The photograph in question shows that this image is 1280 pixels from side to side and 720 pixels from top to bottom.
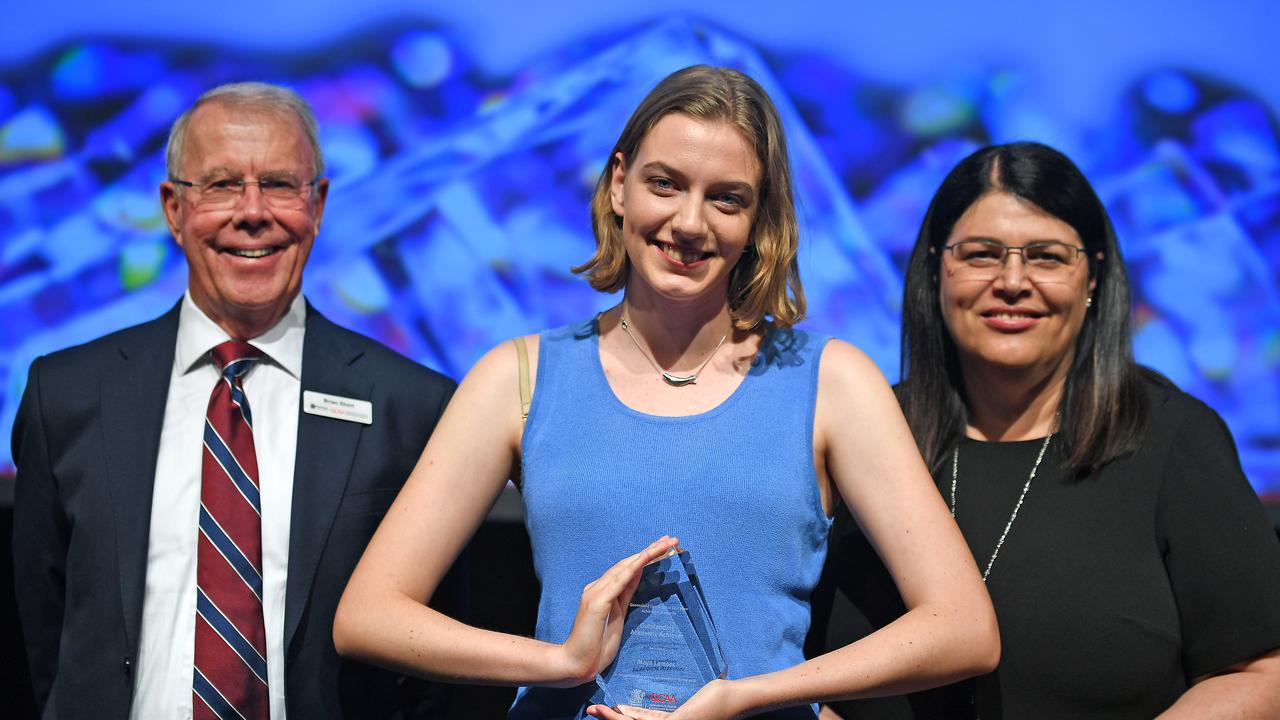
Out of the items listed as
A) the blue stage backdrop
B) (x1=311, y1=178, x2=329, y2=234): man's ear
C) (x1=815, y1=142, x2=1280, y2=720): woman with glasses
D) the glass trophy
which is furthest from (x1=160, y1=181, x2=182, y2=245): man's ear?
(x1=815, y1=142, x2=1280, y2=720): woman with glasses

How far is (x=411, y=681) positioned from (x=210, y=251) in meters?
0.91

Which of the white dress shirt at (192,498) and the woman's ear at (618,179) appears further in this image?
the white dress shirt at (192,498)

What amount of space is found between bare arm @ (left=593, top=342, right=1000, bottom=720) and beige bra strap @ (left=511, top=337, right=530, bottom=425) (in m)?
0.46

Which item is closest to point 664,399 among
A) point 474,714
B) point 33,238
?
point 474,714

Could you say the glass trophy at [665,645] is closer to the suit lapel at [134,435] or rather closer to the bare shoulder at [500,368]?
the bare shoulder at [500,368]

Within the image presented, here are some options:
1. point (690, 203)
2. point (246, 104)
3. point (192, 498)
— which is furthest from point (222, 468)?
point (690, 203)

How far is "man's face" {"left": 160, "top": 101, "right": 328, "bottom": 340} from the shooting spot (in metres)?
2.33

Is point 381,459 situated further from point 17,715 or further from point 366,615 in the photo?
point 17,715

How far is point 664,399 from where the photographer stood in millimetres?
1921

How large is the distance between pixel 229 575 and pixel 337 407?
14.6 inches

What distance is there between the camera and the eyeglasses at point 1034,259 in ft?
7.47

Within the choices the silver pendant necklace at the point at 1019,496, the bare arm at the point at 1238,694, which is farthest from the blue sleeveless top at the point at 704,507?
the bare arm at the point at 1238,694

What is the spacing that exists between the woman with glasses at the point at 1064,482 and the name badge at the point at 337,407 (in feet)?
3.05

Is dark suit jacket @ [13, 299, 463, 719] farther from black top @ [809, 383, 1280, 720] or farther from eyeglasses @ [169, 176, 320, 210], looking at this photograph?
black top @ [809, 383, 1280, 720]
